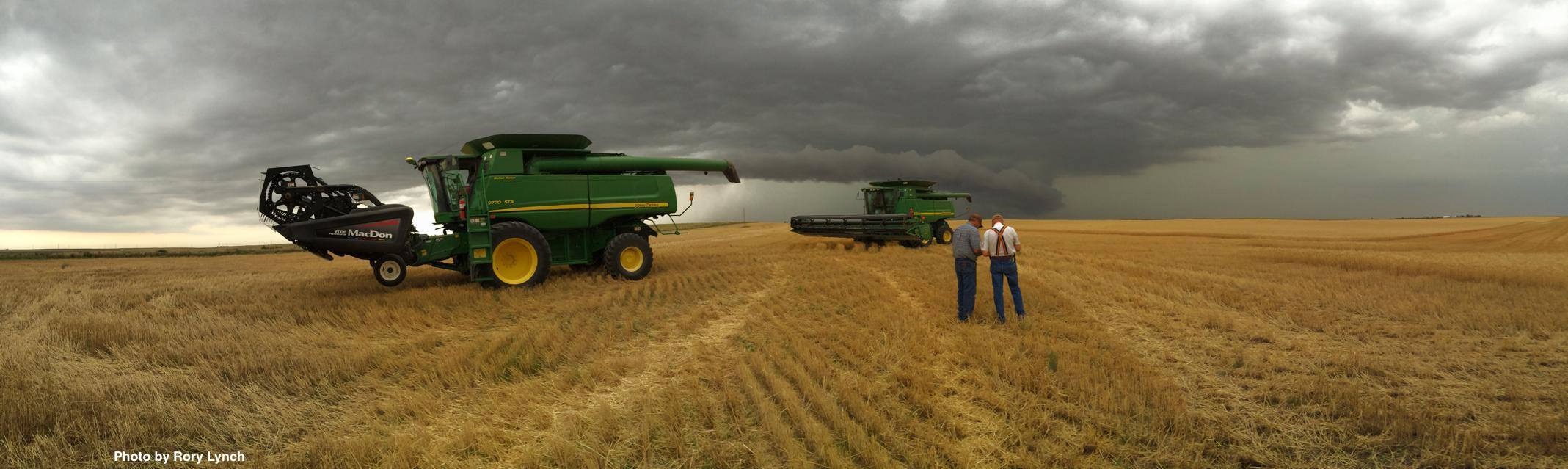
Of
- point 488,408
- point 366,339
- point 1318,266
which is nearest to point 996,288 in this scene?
point 488,408

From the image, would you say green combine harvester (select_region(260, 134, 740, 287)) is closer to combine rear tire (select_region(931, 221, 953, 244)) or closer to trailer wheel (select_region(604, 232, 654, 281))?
trailer wheel (select_region(604, 232, 654, 281))

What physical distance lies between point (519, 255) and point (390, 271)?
2.21 metres

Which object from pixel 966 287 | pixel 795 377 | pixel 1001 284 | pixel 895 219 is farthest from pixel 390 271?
pixel 895 219

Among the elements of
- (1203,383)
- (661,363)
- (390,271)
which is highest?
(390,271)

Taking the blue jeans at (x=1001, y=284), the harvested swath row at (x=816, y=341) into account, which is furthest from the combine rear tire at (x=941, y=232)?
the blue jeans at (x=1001, y=284)

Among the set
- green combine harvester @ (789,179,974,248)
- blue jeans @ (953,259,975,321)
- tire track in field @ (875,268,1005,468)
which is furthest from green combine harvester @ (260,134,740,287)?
green combine harvester @ (789,179,974,248)

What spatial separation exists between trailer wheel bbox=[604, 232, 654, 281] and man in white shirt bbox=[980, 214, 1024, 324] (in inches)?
294

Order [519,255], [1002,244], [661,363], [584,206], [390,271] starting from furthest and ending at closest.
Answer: [584,206], [519,255], [390,271], [1002,244], [661,363]

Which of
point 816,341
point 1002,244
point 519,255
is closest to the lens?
point 816,341

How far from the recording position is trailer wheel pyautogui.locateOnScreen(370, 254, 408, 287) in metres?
11.6

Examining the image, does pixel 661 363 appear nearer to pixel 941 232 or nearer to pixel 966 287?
pixel 966 287

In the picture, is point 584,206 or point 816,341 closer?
point 816,341

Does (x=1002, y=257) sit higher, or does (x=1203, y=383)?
(x=1002, y=257)

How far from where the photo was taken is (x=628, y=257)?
13.4 meters
